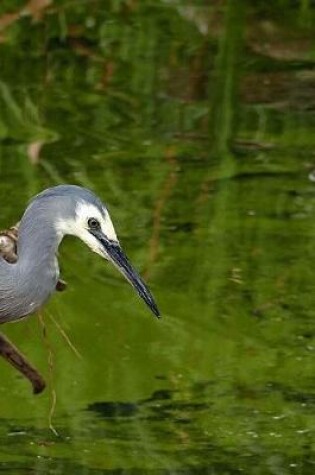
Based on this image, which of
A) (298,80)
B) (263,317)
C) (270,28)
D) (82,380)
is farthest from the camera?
(270,28)

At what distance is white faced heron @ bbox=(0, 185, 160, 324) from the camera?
3801 millimetres

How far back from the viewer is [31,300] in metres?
4.01

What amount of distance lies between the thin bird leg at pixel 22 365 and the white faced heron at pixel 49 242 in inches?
9.6

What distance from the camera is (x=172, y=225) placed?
5867 millimetres

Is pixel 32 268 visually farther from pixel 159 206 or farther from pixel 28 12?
pixel 28 12

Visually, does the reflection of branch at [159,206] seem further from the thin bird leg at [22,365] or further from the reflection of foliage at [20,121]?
the thin bird leg at [22,365]

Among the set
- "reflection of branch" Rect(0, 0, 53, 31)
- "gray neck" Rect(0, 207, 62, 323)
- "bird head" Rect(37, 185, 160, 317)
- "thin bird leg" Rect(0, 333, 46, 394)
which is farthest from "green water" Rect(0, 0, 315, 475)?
"bird head" Rect(37, 185, 160, 317)

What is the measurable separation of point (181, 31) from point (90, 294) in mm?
2932

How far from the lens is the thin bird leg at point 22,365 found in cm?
430

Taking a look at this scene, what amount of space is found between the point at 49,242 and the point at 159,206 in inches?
84.2

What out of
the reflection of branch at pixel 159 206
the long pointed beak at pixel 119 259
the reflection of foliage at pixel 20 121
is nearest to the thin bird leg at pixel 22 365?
the long pointed beak at pixel 119 259

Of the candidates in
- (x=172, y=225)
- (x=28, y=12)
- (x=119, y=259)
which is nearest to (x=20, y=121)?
(x=172, y=225)

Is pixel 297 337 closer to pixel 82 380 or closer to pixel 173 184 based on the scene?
pixel 82 380

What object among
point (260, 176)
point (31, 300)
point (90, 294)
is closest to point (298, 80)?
point (260, 176)
